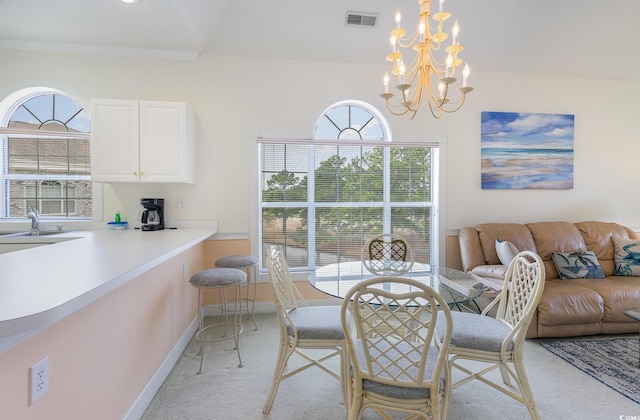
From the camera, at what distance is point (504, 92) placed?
3.68 m

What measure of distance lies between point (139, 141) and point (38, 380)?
91.3 inches

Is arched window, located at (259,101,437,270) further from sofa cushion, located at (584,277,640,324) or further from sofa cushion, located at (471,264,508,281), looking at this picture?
sofa cushion, located at (584,277,640,324)

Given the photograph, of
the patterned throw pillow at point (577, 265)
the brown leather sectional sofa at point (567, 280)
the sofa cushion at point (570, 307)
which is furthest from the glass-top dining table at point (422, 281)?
the patterned throw pillow at point (577, 265)

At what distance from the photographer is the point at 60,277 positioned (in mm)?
1202

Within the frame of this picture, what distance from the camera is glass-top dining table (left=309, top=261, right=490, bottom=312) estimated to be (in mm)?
1939

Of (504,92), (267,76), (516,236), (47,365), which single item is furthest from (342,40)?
(47,365)

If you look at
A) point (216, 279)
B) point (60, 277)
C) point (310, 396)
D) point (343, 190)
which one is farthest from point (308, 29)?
point (310, 396)

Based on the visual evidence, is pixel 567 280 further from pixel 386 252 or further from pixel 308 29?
pixel 308 29

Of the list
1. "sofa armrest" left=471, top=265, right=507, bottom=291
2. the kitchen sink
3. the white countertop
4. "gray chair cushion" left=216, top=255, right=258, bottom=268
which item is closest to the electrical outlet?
the white countertop

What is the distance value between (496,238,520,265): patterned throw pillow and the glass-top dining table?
84 centimetres

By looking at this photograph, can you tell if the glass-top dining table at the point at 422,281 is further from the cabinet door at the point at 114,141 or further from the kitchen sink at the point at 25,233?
the kitchen sink at the point at 25,233

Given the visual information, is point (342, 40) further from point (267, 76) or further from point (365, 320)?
point (365, 320)

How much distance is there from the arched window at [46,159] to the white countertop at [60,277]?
1486 mm

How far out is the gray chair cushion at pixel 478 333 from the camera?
5.37 feet
